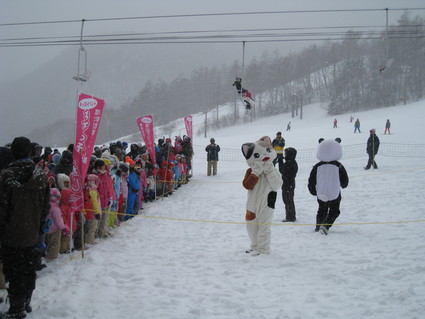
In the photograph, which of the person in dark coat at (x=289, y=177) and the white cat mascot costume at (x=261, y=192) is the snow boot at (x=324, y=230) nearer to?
the person in dark coat at (x=289, y=177)

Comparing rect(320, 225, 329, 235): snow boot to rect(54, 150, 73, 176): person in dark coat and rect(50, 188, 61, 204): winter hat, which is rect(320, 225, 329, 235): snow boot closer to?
rect(50, 188, 61, 204): winter hat

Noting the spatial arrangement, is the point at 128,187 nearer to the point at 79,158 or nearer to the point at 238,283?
the point at 79,158

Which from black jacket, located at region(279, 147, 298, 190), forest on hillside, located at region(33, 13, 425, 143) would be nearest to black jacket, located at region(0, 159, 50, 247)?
black jacket, located at region(279, 147, 298, 190)

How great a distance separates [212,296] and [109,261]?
81.9 inches

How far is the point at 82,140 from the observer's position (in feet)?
17.6

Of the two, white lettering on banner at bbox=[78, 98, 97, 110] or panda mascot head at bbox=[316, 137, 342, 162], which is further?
panda mascot head at bbox=[316, 137, 342, 162]

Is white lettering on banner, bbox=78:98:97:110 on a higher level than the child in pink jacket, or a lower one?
higher

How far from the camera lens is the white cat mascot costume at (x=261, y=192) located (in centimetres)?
550

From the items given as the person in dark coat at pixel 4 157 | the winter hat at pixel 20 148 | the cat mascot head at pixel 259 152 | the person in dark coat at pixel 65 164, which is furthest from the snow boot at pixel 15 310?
the cat mascot head at pixel 259 152

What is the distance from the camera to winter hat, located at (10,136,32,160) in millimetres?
3330

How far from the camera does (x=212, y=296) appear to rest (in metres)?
4.07

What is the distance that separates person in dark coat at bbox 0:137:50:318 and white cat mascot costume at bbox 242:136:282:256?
3334 mm

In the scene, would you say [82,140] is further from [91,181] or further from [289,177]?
[289,177]

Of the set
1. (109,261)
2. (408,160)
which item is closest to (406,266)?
(109,261)
